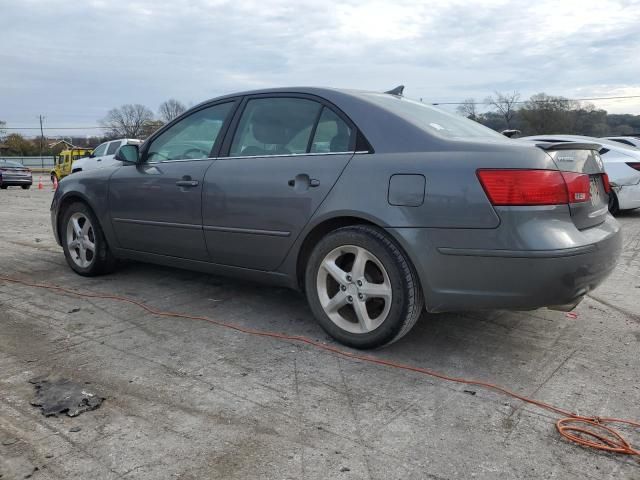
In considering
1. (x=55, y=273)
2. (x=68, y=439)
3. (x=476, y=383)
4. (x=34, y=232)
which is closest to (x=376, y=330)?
(x=476, y=383)

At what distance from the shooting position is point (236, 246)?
385cm

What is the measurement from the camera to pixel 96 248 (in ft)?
16.4

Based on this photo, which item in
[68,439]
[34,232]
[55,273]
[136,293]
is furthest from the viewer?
[34,232]

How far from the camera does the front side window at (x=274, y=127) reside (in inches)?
142

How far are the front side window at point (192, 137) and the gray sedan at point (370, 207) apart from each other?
1cm

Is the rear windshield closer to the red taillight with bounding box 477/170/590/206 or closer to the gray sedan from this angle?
the gray sedan

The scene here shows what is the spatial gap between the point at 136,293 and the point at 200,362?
1715 millimetres

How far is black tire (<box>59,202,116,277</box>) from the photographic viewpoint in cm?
498

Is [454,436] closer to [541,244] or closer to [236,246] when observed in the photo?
[541,244]

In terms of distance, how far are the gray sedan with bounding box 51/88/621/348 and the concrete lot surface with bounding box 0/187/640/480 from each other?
1.27ft

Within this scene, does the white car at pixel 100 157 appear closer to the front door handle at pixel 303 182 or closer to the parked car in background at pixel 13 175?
the parked car in background at pixel 13 175

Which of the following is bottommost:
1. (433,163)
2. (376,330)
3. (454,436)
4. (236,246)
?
(454,436)

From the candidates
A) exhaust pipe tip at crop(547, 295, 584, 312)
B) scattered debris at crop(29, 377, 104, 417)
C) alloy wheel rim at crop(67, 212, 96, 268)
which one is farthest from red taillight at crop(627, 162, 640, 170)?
scattered debris at crop(29, 377, 104, 417)

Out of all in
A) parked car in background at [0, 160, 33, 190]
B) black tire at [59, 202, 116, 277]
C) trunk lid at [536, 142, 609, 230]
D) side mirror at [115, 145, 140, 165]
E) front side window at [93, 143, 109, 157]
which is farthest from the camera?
parked car in background at [0, 160, 33, 190]
